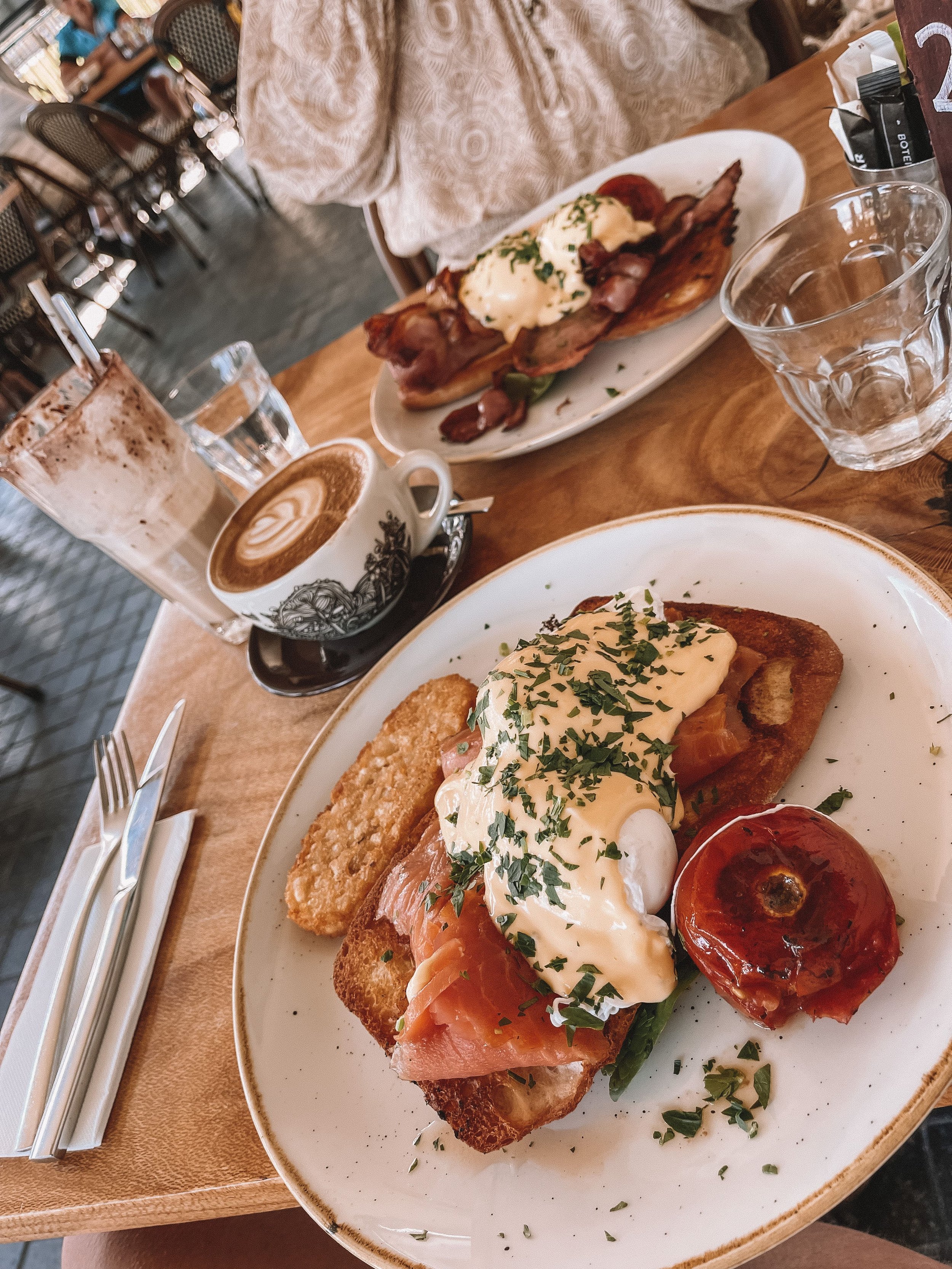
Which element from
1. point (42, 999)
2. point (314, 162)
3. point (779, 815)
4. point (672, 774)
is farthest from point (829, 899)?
point (314, 162)

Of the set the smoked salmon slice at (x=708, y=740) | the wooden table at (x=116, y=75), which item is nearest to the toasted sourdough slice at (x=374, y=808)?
the smoked salmon slice at (x=708, y=740)

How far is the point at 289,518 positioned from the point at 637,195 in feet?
3.47

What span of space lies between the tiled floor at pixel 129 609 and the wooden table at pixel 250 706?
109 centimetres

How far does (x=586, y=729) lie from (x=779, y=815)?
23 centimetres

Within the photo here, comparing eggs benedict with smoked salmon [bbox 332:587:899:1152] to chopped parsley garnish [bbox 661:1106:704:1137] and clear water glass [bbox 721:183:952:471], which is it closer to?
chopped parsley garnish [bbox 661:1106:704:1137]

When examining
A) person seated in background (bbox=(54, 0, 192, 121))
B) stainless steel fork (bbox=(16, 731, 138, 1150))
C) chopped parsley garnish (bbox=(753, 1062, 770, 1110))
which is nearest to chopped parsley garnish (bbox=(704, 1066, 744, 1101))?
chopped parsley garnish (bbox=(753, 1062, 770, 1110))

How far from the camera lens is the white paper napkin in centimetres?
122

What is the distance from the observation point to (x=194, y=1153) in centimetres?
111

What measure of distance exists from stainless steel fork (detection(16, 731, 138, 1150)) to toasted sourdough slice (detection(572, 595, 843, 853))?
0.98m

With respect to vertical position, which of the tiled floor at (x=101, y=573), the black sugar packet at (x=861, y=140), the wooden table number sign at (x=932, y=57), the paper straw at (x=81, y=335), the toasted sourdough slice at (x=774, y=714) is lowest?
the tiled floor at (x=101, y=573)

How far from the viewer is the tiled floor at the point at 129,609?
1.50 m

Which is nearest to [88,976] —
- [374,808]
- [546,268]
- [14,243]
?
[374,808]

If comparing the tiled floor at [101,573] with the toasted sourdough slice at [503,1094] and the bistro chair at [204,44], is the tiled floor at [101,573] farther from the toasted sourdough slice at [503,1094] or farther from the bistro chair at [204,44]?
the toasted sourdough slice at [503,1094]

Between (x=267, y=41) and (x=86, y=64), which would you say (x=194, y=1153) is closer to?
(x=267, y=41)
